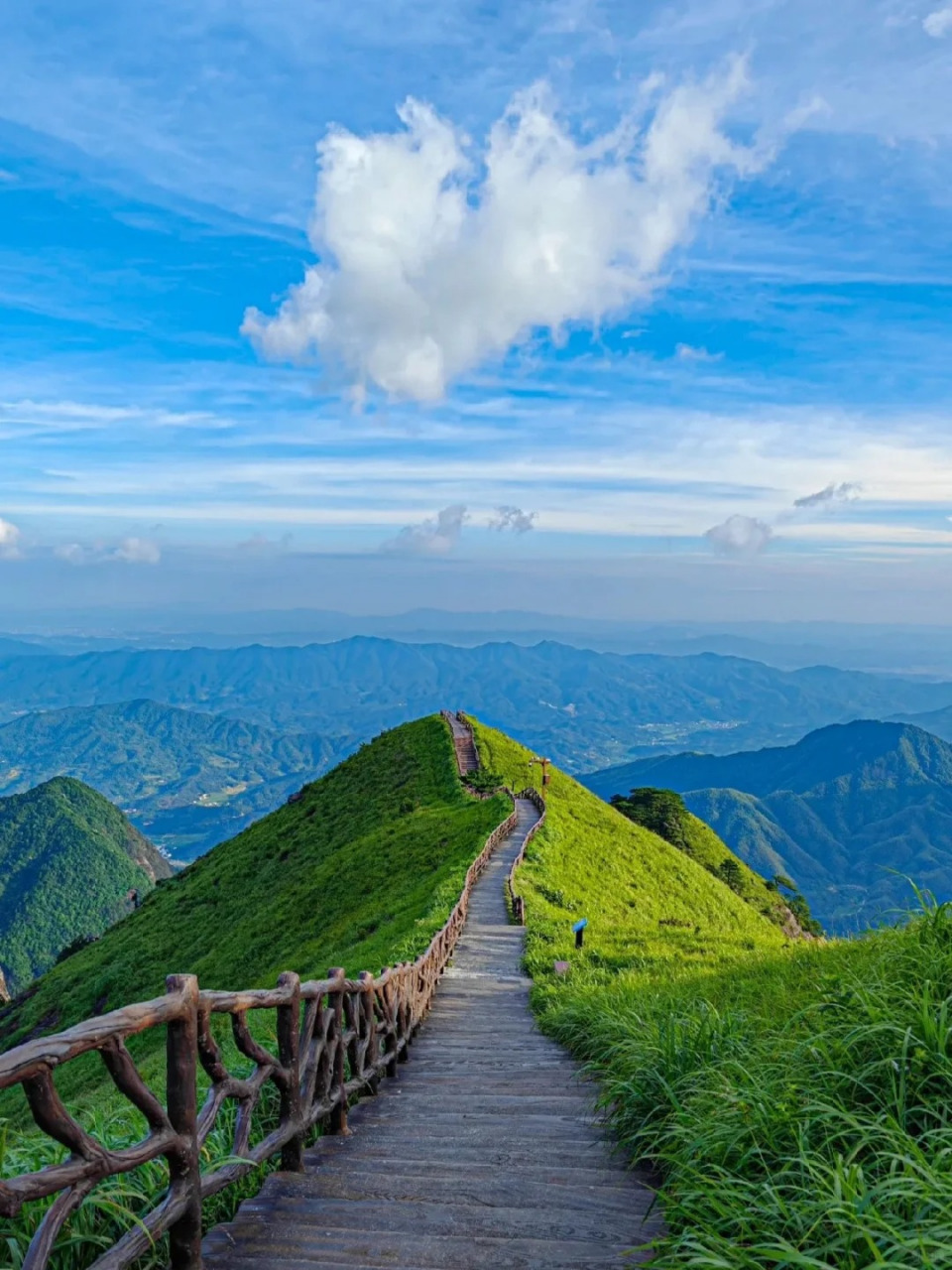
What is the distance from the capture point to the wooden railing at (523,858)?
2406 cm

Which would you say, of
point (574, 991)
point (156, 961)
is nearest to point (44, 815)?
point (156, 961)

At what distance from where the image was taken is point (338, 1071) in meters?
7.74

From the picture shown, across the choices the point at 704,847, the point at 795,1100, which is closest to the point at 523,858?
the point at 795,1100

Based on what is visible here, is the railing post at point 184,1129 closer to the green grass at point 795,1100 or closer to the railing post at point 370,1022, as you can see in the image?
the green grass at point 795,1100

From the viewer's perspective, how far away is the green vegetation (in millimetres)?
60125

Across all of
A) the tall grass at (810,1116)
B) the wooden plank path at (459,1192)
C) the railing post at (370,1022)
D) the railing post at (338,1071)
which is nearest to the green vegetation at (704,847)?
the railing post at (370,1022)

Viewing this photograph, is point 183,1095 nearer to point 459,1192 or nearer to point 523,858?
point 459,1192

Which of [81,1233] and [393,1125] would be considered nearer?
[81,1233]

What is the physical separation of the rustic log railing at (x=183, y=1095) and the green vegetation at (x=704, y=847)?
55.5m

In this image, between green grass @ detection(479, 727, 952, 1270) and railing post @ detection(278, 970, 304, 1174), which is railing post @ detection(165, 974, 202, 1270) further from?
green grass @ detection(479, 727, 952, 1270)

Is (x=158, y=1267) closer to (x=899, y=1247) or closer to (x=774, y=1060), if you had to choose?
(x=899, y=1247)

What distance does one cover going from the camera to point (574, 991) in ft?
44.3

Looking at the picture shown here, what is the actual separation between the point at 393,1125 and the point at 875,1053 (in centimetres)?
469

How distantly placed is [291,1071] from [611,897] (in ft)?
91.7
